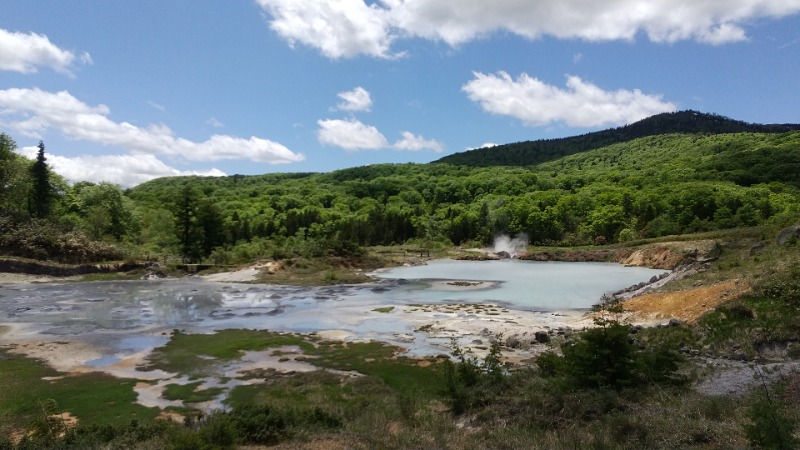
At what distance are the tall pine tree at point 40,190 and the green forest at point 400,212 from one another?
145mm

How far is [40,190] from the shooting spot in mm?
66438

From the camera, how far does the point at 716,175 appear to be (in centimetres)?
11938

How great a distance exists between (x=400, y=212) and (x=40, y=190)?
3092 inches

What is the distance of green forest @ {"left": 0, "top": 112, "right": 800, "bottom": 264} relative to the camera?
209 feet

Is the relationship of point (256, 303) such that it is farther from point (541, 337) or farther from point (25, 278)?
point (25, 278)

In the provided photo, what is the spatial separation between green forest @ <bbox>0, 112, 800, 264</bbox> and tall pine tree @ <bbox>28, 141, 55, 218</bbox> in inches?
5.7

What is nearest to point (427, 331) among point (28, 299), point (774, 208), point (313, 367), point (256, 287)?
point (313, 367)

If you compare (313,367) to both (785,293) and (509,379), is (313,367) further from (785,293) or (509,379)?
(785,293)

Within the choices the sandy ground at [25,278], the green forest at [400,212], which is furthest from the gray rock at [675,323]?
the sandy ground at [25,278]

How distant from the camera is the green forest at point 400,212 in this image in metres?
63.7

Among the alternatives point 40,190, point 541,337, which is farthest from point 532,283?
point 40,190

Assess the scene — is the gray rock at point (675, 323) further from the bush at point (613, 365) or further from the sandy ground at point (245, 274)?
the sandy ground at point (245, 274)

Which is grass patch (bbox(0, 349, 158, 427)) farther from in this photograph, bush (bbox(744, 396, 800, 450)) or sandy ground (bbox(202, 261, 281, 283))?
sandy ground (bbox(202, 261, 281, 283))

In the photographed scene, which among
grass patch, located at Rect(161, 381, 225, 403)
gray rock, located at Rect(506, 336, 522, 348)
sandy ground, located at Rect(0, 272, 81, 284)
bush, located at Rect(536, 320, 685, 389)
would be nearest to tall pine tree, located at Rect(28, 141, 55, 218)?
sandy ground, located at Rect(0, 272, 81, 284)
